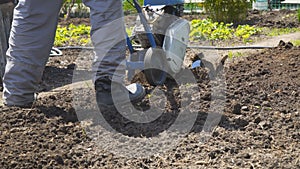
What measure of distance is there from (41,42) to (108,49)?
402mm

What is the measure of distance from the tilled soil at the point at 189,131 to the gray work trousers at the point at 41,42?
0.17m

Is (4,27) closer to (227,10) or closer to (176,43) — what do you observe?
(176,43)

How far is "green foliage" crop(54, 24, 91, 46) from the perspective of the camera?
7442 mm

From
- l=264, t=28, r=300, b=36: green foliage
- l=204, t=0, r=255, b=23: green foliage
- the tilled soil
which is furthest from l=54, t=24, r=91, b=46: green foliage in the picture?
the tilled soil

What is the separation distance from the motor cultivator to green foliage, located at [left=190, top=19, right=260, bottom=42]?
8.57 feet

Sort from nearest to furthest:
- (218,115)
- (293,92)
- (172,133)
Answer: (172,133) → (218,115) → (293,92)

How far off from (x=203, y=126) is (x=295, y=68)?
165 centimetres

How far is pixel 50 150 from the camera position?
9.84 ft

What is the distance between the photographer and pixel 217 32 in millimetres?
7480

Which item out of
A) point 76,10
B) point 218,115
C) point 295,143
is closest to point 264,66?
point 218,115

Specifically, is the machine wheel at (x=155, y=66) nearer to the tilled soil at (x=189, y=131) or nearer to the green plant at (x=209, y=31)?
the tilled soil at (x=189, y=131)

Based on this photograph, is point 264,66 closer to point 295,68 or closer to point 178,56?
point 295,68

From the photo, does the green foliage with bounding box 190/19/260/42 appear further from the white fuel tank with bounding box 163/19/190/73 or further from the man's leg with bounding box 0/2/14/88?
the man's leg with bounding box 0/2/14/88

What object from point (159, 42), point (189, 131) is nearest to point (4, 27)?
point (159, 42)
